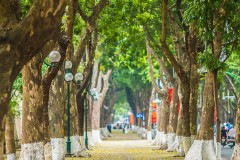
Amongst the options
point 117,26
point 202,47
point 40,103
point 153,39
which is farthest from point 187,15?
point 153,39

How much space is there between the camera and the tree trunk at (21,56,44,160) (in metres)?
19.7

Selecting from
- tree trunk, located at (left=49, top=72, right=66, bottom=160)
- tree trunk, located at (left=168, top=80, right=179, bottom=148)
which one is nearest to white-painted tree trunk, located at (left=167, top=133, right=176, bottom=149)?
tree trunk, located at (left=168, top=80, right=179, bottom=148)

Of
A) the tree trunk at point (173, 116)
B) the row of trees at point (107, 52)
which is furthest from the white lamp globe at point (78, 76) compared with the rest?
the tree trunk at point (173, 116)

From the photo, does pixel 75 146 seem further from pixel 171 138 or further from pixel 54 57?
pixel 54 57

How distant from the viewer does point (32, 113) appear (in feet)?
64.7

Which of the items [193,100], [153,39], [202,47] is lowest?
[193,100]

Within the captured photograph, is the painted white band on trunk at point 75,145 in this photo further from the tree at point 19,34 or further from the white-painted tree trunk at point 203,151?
the tree at point 19,34

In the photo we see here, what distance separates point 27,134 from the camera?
19828mm

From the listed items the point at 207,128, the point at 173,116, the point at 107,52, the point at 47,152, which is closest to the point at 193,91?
the point at 207,128

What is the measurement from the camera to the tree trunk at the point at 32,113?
19.7 meters

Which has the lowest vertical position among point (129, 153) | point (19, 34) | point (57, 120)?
point (129, 153)

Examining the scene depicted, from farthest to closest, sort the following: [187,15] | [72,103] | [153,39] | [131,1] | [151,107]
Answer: [151,107] → [153,39] → [131,1] → [72,103] → [187,15]

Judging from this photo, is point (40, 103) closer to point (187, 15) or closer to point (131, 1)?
point (187, 15)

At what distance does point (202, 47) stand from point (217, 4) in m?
8.72
